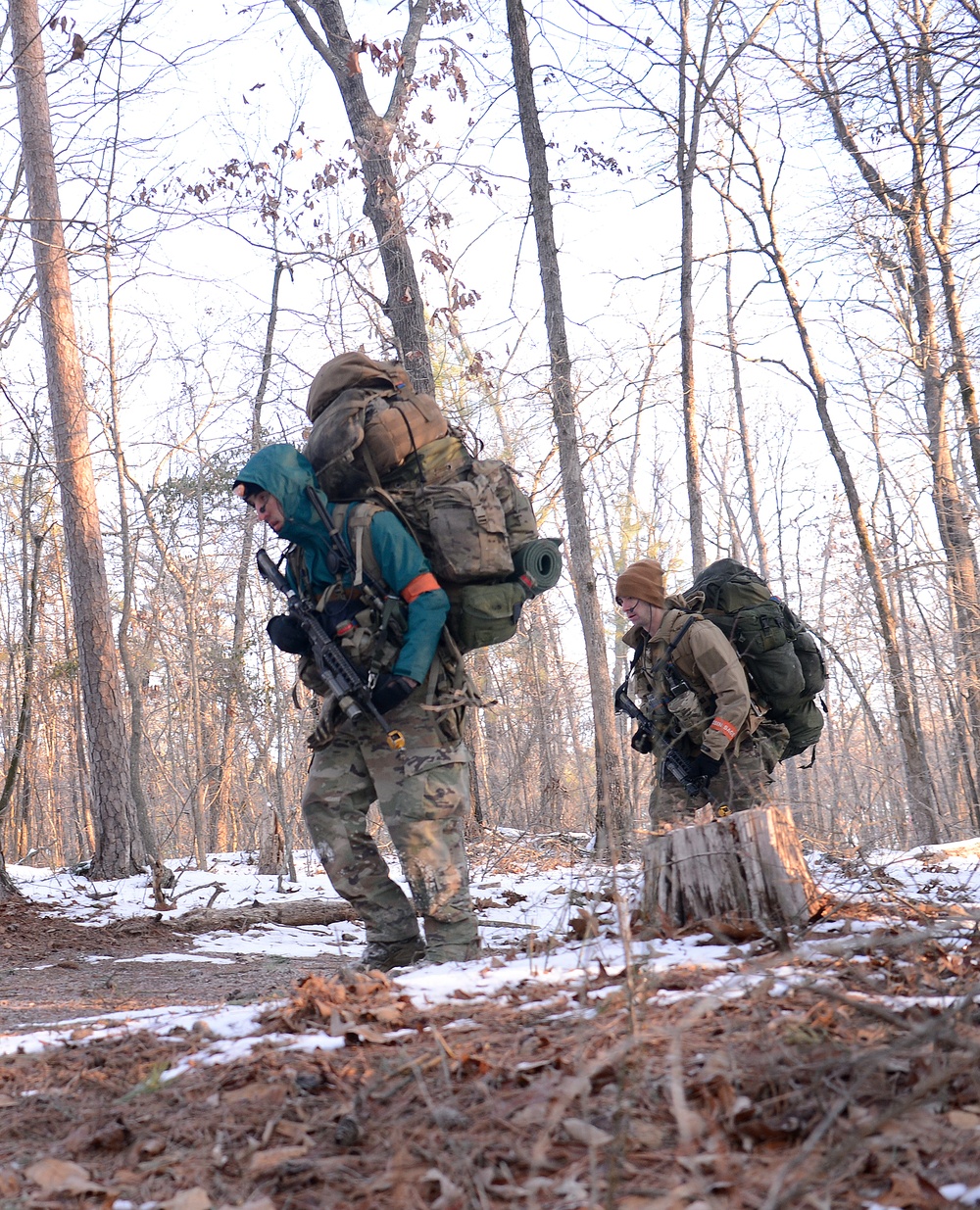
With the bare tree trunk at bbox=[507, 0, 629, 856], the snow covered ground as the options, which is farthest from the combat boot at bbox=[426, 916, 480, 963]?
the bare tree trunk at bbox=[507, 0, 629, 856]

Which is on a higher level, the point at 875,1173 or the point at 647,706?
the point at 647,706

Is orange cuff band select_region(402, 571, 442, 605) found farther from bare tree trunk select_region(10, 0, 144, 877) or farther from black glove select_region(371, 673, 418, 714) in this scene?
bare tree trunk select_region(10, 0, 144, 877)

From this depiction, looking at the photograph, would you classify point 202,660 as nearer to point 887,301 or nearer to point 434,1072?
point 887,301

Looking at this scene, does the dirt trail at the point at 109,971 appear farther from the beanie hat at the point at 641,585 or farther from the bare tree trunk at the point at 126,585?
the bare tree trunk at the point at 126,585

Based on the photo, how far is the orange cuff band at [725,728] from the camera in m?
5.47

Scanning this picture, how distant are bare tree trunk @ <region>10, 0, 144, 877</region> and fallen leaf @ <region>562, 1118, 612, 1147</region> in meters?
7.44

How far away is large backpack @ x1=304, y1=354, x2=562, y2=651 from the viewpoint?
14.0 ft

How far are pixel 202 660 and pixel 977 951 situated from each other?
18.2 metres

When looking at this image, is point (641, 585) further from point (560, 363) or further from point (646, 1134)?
point (560, 363)

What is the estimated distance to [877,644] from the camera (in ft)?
82.4

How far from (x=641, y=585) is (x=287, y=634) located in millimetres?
2331

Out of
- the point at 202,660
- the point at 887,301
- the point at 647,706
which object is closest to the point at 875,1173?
the point at 647,706

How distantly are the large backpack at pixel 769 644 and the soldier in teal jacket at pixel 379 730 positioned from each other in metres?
2.23

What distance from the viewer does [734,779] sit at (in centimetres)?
577
